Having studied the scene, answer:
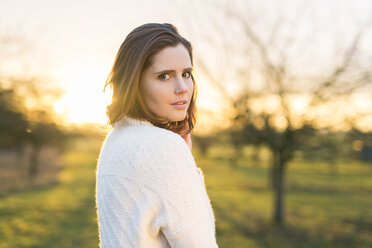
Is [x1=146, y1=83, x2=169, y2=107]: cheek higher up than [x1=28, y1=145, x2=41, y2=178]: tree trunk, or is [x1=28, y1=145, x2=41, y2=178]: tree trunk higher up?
[x1=146, y1=83, x2=169, y2=107]: cheek

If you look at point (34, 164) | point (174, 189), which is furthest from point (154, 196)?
point (34, 164)

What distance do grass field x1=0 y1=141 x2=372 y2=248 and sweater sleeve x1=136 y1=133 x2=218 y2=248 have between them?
21.8 ft

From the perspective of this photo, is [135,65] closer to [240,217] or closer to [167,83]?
[167,83]

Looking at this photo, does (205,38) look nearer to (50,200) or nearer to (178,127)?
(178,127)

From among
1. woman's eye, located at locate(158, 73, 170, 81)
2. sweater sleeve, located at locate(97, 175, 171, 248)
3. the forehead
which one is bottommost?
sweater sleeve, located at locate(97, 175, 171, 248)

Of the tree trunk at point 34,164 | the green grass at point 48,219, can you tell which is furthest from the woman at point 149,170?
the tree trunk at point 34,164

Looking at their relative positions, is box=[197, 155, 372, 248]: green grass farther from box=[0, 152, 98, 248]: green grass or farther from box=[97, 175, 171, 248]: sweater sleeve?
box=[97, 175, 171, 248]: sweater sleeve

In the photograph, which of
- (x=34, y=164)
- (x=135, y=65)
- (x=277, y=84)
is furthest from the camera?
(x=34, y=164)

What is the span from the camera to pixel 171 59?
139 centimetres

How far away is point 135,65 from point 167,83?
0.15 m

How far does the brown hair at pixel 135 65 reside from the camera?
1.35 meters

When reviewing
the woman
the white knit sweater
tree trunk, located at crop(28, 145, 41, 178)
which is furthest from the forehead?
tree trunk, located at crop(28, 145, 41, 178)

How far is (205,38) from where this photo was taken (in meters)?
7.68

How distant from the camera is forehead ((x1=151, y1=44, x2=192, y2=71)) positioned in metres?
1.37
